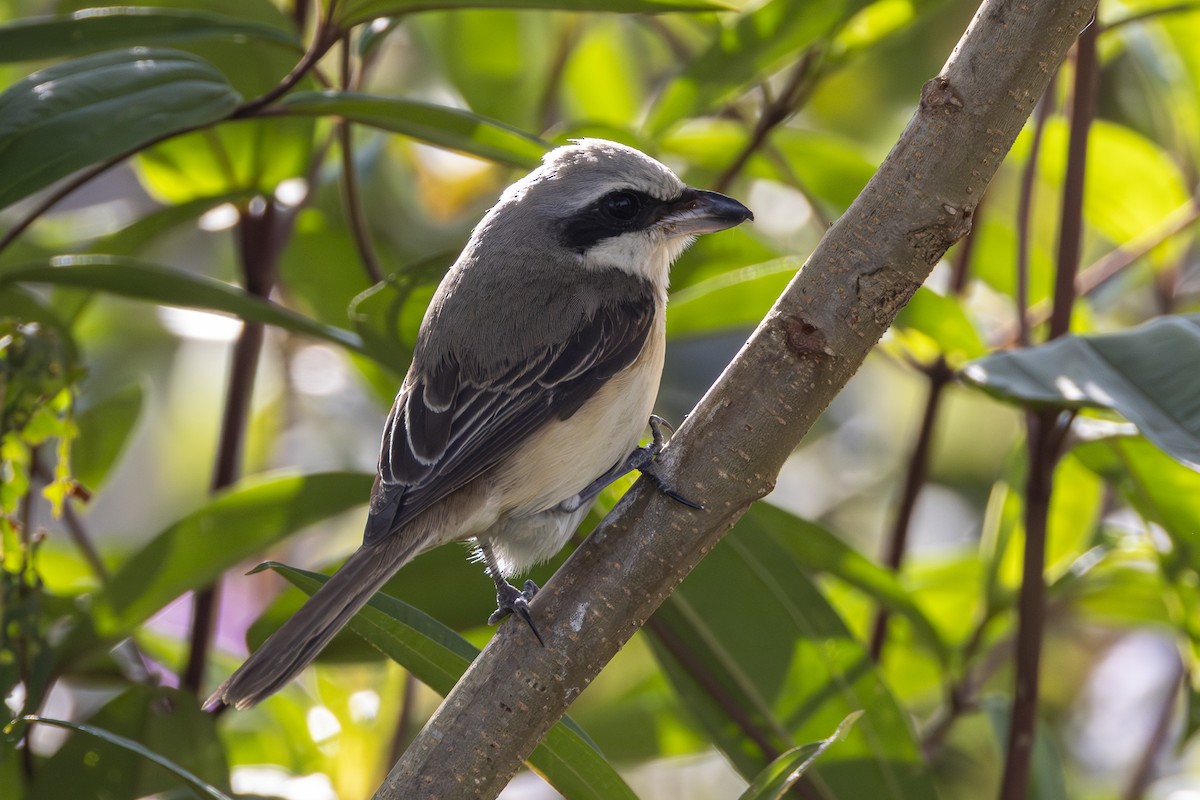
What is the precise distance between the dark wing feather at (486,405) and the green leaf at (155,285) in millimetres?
218

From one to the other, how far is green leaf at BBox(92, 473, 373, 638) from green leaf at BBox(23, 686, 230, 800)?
0.52 ft

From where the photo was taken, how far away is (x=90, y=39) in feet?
6.48

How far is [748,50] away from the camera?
229cm

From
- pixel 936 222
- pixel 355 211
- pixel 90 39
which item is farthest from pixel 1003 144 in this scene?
pixel 90 39

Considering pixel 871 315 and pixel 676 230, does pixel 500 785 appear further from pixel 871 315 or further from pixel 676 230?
pixel 676 230

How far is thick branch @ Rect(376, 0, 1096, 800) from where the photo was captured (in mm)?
1406

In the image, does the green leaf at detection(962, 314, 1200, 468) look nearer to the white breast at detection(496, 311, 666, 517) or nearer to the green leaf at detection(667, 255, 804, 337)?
the green leaf at detection(667, 255, 804, 337)

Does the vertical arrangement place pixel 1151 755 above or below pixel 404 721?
below

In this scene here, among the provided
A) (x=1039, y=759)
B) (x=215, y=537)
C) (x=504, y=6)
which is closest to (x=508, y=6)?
(x=504, y=6)

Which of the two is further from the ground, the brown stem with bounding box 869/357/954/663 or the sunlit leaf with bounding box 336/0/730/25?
the sunlit leaf with bounding box 336/0/730/25

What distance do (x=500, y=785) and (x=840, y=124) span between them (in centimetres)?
280

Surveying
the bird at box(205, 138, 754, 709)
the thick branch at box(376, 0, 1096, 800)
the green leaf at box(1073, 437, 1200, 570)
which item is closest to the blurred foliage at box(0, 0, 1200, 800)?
the green leaf at box(1073, 437, 1200, 570)

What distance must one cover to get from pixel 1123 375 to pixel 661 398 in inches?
71.3

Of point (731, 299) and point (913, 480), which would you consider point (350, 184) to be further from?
point (913, 480)
